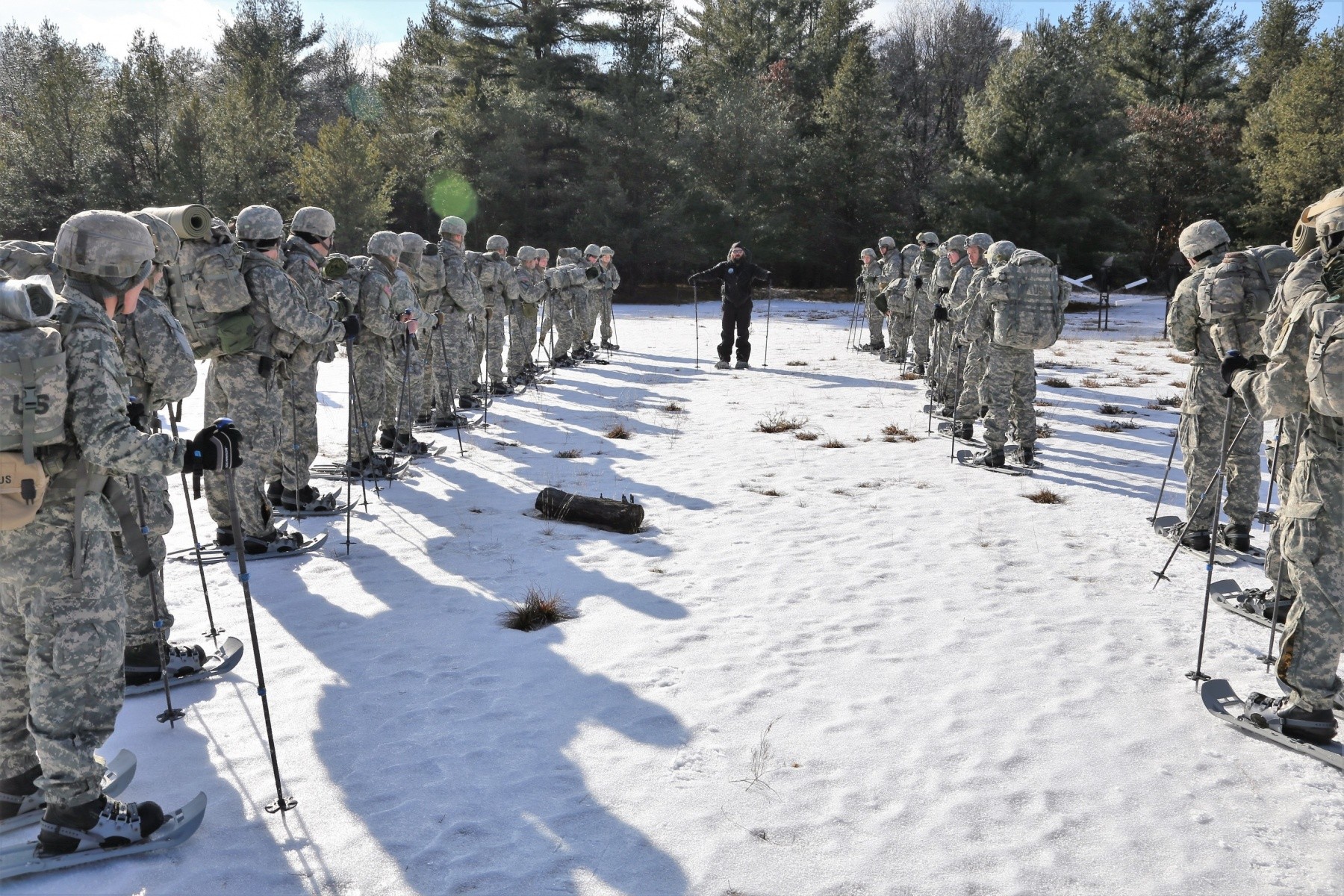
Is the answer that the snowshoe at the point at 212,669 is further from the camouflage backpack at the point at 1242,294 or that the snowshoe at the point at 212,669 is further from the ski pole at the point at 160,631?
the camouflage backpack at the point at 1242,294

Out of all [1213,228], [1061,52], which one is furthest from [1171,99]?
[1213,228]

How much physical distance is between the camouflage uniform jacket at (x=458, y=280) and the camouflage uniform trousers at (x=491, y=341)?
1.87 meters

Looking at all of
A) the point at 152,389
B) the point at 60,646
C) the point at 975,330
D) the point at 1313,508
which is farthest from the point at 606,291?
the point at 60,646

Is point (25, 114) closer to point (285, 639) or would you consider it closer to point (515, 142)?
point (515, 142)

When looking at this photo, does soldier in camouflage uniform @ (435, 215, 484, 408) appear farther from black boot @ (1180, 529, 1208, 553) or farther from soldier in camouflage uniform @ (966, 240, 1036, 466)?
black boot @ (1180, 529, 1208, 553)

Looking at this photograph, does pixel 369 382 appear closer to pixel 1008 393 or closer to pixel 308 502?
pixel 308 502

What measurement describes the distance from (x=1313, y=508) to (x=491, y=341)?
12.8m

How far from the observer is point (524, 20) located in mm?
37219

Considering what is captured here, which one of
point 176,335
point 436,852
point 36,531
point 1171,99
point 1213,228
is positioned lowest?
point 436,852

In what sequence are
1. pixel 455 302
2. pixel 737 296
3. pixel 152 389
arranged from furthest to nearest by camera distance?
pixel 737 296
pixel 455 302
pixel 152 389

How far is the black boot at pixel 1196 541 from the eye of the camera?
288 inches

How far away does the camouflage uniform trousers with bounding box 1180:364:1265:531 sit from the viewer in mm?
7082

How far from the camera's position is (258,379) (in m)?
6.77

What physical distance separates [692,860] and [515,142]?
3404cm
